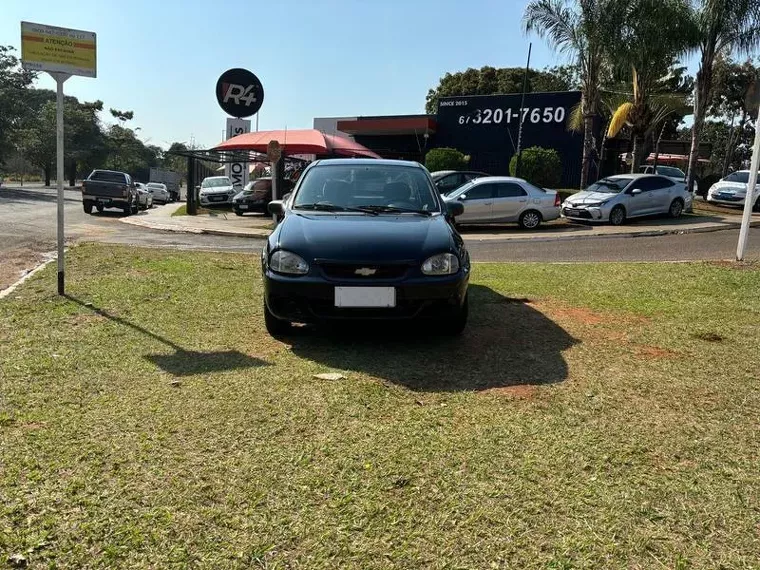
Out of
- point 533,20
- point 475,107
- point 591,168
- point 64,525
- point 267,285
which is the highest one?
point 533,20

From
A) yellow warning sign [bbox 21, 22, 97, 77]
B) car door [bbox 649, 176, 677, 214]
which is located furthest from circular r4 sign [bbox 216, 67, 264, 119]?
yellow warning sign [bbox 21, 22, 97, 77]

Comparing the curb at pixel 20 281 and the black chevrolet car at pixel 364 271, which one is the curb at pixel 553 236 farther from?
the black chevrolet car at pixel 364 271

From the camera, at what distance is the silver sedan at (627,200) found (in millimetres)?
17594

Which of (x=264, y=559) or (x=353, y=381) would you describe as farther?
(x=353, y=381)

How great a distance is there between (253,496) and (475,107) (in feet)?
98.8

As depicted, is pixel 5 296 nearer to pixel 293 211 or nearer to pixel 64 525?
pixel 293 211

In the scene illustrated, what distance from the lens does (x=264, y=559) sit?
2.19 m

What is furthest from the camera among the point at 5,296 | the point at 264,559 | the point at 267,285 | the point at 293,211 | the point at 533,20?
the point at 533,20

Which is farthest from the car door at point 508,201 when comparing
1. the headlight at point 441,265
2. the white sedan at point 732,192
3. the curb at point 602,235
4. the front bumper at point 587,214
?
the headlight at point 441,265

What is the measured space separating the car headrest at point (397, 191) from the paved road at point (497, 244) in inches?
225

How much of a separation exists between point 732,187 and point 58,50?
849 inches

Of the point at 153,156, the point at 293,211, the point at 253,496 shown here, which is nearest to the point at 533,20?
the point at 293,211

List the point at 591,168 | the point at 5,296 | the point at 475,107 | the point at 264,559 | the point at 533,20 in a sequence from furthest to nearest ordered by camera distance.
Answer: the point at 475,107
the point at 591,168
the point at 533,20
the point at 5,296
the point at 264,559

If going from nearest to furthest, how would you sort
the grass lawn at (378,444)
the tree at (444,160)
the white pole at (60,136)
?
the grass lawn at (378,444)
the white pole at (60,136)
the tree at (444,160)
